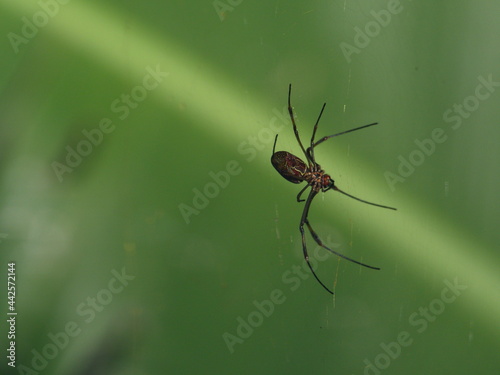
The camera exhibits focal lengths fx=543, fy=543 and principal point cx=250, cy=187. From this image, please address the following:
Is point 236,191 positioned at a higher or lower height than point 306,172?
lower

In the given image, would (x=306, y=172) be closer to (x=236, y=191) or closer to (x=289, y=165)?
(x=289, y=165)

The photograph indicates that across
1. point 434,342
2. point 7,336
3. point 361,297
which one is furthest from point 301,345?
point 7,336

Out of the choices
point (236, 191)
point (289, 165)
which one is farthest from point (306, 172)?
point (236, 191)

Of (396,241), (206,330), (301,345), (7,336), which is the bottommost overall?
(7,336)

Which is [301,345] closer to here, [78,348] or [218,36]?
[78,348]
